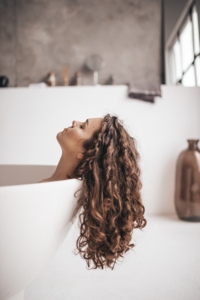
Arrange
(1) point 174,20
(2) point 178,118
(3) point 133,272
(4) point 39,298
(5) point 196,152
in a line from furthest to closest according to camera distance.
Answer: (1) point 174,20
(2) point 178,118
(5) point 196,152
(3) point 133,272
(4) point 39,298

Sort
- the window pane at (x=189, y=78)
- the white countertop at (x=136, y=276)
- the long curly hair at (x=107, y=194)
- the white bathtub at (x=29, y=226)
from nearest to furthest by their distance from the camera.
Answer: the white bathtub at (x=29, y=226)
the long curly hair at (x=107, y=194)
the white countertop at (x=136, y=276)
the window pane at (x=189, y=78)

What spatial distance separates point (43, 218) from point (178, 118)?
141 centimetres

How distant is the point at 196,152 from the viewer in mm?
1739

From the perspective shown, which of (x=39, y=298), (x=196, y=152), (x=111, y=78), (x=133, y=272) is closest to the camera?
(x=39, y=298)

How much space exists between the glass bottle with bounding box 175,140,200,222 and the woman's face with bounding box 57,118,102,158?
998mm

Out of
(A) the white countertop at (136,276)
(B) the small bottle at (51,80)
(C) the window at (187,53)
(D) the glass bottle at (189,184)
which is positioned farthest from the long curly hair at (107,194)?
(B) the small bottle at (51,80)

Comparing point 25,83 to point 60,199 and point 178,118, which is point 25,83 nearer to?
point 178,118

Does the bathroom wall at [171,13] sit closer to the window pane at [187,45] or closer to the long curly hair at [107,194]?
the window pane at [187,45]

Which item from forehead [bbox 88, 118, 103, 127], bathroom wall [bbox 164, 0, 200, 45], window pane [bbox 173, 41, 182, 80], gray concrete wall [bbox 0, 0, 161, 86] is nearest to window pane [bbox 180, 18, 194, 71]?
window pane [bbox 173, 41, 182, 80]

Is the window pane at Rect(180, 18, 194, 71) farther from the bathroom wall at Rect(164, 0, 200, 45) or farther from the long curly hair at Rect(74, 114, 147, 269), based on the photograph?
the long curly hair at Rect(74, 114, 147, 269)

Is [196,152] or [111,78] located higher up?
[111,78]

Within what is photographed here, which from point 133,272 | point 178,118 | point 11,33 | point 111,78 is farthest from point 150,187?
point 11,33

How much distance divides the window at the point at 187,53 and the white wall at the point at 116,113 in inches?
→ 34.3

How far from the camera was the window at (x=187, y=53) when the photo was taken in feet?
8.40
